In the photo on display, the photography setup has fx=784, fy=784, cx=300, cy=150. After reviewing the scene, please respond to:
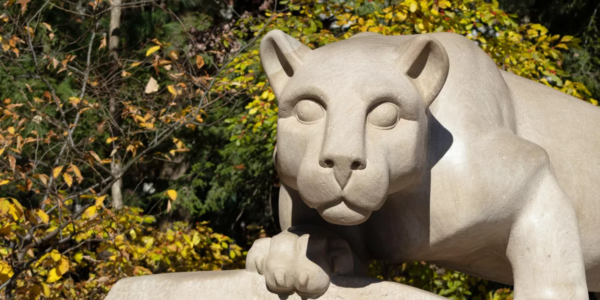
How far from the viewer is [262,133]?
637 cm

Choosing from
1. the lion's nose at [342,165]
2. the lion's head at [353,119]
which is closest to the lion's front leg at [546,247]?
the lion's head at [353,119]

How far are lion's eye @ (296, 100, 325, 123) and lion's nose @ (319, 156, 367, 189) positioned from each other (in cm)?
17

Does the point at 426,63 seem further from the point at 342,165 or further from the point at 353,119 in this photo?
the point at 342,165

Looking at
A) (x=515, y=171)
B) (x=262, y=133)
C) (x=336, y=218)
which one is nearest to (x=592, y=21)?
(x=262, y=133)

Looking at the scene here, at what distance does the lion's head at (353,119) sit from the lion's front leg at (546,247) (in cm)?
46

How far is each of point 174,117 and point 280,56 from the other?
301 centimetres

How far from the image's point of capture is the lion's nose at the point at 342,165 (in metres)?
2.22

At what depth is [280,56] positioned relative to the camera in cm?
257

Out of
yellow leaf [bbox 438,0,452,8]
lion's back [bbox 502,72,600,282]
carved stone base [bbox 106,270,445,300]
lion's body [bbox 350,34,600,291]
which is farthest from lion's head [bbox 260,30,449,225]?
yellow leaf [bbox 438,0,452,8]

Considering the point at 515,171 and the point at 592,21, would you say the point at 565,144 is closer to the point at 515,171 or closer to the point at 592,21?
the point at 515,171

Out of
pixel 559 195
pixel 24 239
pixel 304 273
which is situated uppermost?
pixel 559 195

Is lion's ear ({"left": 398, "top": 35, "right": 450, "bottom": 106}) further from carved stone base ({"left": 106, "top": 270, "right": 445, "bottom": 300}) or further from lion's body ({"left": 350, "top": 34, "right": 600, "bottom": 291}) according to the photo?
carved stone base ({"left": 106, "top": 270, "right": 445, "bottom": 300})

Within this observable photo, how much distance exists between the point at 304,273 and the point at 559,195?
91 centimetres

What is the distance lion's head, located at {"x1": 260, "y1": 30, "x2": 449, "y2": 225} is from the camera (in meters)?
2.26
